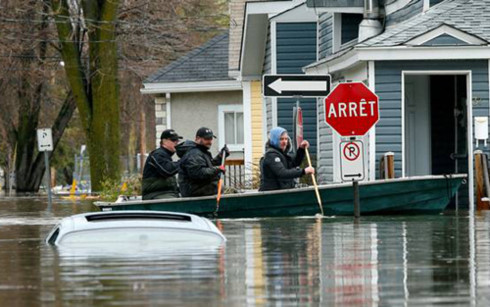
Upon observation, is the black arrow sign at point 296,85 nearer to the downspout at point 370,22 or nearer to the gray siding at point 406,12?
the gray siding at point 406,12

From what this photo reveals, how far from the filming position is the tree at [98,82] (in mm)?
44438

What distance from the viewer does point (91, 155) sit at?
146ft

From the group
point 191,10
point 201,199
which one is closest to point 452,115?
point 201,199

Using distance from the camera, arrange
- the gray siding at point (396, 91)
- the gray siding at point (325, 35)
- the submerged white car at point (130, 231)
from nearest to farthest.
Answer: the submerged white car at point (130, 231), the gray siding at point (396, 91), the gray siding at point (325, 35)

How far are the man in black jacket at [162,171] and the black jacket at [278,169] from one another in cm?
140

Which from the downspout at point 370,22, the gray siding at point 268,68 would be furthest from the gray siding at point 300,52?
the downspout at point 370,22

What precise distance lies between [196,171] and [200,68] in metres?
22.2

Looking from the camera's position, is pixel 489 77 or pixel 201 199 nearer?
pixel 201 199

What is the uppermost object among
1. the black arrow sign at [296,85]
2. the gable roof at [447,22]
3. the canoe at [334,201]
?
the gable roof at [447,22]

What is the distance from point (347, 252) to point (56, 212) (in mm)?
18578

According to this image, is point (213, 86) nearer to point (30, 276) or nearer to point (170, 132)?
point (170, 132)

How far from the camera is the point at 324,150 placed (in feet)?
107

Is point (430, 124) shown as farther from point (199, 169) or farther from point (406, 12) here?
point (199, 169)

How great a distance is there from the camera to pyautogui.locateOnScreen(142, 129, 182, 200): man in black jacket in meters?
22.8
